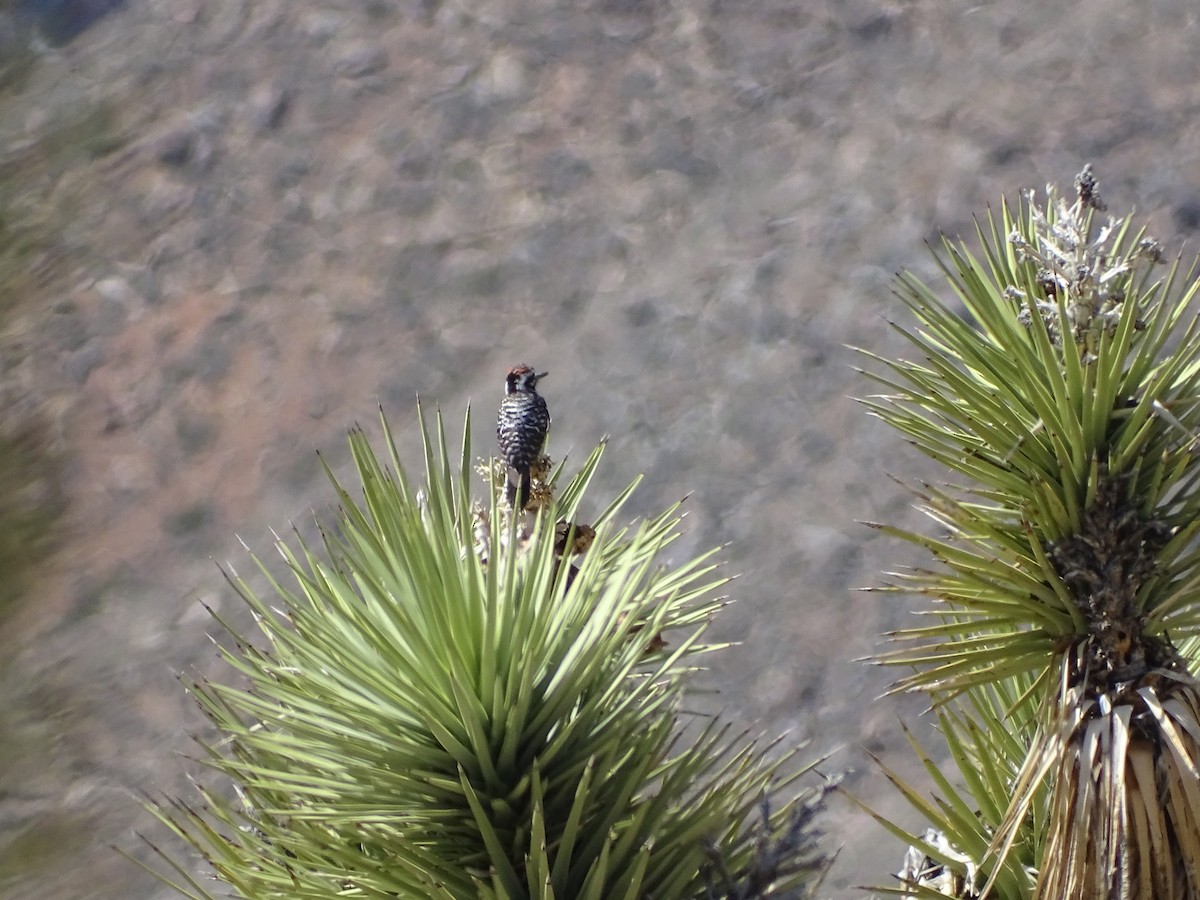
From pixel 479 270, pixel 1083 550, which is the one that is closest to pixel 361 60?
pixel 479 270

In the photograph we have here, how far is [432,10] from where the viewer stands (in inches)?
154

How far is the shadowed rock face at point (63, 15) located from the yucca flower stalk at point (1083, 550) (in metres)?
3.68

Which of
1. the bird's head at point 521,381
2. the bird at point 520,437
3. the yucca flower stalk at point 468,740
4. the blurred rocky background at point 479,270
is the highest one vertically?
the blurred rocky background at point 479,270

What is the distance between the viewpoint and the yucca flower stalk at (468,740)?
0.84 meters

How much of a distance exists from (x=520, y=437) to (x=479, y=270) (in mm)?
2451

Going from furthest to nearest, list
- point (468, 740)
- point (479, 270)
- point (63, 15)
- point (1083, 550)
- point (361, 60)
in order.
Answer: point (63, 15)
point (361, 60)
point (479, 270)
point (1083, 550)
point (468, 740)

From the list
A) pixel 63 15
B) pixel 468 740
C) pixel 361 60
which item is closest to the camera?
pixel 468 740

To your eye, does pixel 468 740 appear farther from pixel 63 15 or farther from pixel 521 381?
pixel 63 15

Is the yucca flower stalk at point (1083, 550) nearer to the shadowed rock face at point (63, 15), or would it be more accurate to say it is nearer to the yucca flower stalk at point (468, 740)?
the yucca flower stalk at point (468, 740)

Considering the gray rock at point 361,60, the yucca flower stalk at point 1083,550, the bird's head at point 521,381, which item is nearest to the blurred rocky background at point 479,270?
the gray rock at point 361,60

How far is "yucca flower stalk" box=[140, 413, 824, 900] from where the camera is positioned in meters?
0.84

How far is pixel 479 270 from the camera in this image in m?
3.39

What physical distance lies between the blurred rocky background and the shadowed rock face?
0.01 m

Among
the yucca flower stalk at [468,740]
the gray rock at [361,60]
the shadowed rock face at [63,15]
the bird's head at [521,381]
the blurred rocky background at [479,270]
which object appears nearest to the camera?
the yucca flower stalk at [468,740]
